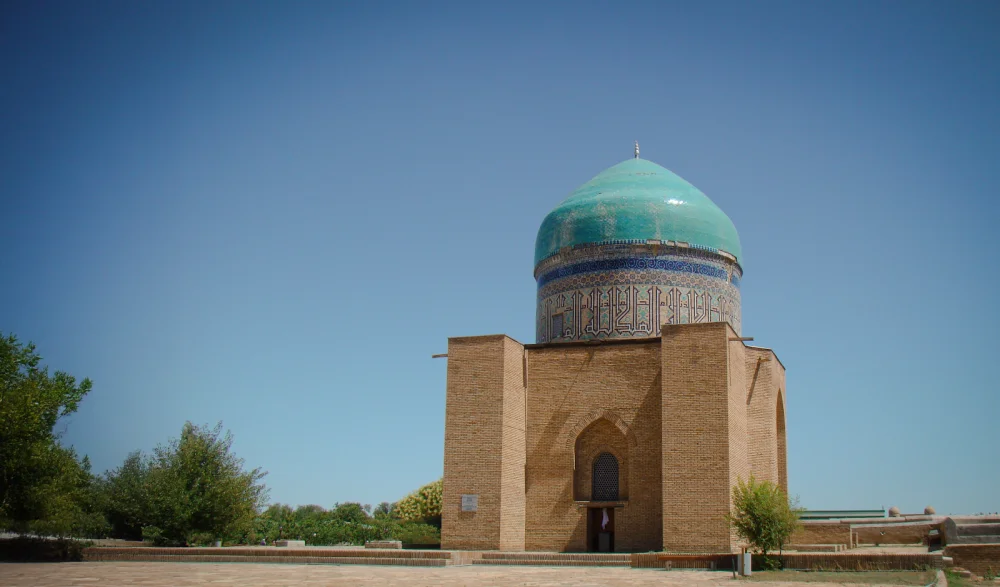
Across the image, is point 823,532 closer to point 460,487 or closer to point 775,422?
point 775,422

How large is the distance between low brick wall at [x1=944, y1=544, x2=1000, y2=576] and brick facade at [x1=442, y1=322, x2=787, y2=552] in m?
2.70

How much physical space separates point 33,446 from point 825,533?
11.1 meters

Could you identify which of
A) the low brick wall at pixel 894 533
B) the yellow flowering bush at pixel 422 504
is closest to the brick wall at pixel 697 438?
the low brick wall at pixel 894 533

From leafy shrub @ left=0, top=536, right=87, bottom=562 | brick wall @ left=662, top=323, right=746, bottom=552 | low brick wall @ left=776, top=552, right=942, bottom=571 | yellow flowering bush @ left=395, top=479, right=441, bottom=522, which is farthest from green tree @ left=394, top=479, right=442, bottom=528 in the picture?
low brick wall @ left=776, top=552, right=942, bottom=571

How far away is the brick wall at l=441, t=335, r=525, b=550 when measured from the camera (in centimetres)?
1306

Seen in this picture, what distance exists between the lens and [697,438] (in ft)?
42.0

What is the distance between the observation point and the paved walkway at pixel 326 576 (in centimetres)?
843

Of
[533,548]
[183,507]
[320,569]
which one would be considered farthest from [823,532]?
[183,507]

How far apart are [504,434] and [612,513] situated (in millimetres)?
2014

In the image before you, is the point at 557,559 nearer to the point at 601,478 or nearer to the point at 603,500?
the point at 603,500

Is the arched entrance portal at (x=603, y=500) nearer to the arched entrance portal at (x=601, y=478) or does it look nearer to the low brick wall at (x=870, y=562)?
the arched entrance portal at (x=601, y=478)

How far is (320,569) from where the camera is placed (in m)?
10.5

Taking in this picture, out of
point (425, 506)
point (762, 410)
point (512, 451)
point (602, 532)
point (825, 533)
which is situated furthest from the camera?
point (425, 506)

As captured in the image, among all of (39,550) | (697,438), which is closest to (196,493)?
(39,550)
